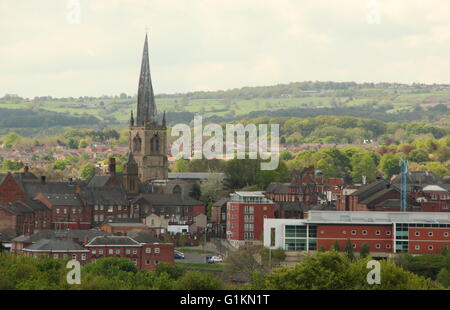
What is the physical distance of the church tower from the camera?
146 m

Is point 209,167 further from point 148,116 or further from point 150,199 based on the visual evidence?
point 150,199

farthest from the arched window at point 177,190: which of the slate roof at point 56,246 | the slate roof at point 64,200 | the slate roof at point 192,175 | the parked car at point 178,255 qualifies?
the slate roof at point 56,246

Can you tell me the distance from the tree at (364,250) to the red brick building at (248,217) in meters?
11.9

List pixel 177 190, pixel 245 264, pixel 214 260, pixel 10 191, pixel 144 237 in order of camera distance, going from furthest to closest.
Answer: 1. pixel 177 190
2. pixel 10 191
3. pixel 214 260
4. pixel 144 237
5. pixel 245 264

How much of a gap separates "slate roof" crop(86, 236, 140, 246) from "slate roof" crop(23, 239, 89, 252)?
106 cm

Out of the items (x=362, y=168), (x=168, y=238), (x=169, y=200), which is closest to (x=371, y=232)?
(x=168, y=238)

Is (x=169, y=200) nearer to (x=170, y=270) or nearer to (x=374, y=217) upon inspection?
(x=374, y=217)

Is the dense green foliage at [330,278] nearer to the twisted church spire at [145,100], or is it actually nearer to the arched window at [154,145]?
the arched window at [154,145]

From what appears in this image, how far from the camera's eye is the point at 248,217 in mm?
109250

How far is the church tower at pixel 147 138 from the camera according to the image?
479 feet

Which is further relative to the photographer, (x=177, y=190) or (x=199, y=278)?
(x=177, y=190)

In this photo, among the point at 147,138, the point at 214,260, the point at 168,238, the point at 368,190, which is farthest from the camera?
the point at 147,138

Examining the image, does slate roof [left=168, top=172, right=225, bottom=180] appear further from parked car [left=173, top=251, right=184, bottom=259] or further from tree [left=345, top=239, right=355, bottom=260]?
tree [left=345, top=239, right=355, bottom=260]

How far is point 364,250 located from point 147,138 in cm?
5393
